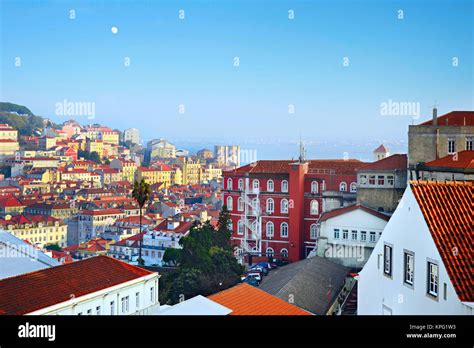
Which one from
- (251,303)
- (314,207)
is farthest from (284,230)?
(251,303)

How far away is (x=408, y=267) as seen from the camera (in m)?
2.96

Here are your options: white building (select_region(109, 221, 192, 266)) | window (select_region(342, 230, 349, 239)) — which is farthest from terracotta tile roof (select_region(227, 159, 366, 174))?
white building (select_region(109, 221, 192, 266))

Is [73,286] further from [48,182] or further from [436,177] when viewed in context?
[48,182]

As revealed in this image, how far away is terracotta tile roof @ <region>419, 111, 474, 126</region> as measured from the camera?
1150cm

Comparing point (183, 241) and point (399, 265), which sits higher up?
point (399, 265)

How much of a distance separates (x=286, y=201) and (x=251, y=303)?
10.2m

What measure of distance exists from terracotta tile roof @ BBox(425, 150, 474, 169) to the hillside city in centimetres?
3

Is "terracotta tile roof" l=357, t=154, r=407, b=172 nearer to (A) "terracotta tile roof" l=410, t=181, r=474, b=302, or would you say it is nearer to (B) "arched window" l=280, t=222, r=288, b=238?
(B) "arched window" l=280, t=222, r=288, b=238

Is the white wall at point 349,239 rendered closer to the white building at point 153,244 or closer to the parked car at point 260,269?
the parked car at point 260,269

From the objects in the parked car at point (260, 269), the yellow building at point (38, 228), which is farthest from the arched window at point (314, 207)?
the yellow building at point (38, 228)

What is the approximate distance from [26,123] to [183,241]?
28.4 metres

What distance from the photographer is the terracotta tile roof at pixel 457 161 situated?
9594 mm
